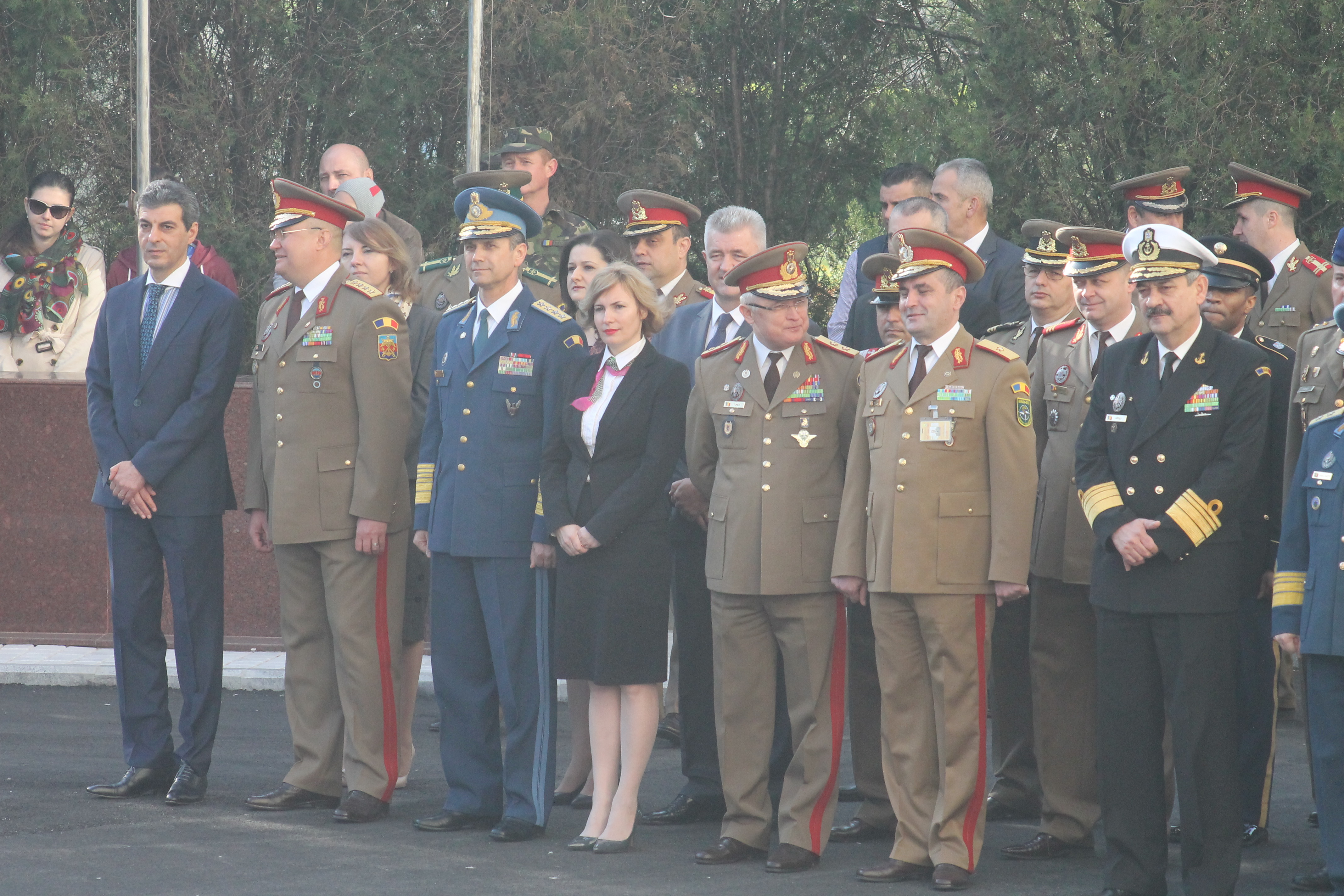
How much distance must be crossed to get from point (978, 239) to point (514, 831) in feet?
11.4

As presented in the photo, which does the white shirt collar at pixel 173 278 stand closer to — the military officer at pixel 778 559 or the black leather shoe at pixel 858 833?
the military officer at pixel 778 559

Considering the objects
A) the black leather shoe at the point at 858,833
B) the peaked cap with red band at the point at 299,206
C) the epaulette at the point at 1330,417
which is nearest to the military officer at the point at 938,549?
the black leather shoe at the point at 858,833

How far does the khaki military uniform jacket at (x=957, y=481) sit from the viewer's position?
5594 millimetres

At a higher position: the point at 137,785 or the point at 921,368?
the point at 921,368

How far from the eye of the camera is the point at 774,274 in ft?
19.7

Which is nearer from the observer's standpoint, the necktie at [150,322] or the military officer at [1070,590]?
the military officer at [1070,590]

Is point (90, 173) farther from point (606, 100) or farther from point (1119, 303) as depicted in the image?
point (1119, 303)

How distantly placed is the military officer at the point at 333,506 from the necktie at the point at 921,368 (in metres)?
2.10

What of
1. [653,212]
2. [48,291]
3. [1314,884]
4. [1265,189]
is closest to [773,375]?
[653,212]

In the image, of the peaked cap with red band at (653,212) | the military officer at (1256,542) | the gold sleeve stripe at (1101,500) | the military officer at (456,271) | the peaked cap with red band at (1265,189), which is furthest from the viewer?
the military officer at (456,271)

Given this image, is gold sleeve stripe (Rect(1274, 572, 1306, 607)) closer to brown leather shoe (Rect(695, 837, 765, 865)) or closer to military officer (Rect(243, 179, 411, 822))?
brown leather shoe (Rect(695, 837, 765, 865))

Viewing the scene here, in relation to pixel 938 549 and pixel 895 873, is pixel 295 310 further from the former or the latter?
pixel 895 873

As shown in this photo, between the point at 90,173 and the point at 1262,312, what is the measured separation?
7.02 meters

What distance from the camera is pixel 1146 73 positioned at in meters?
9.29
